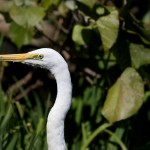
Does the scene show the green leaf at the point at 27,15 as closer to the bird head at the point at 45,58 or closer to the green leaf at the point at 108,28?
the green leaf at the point at 108,28

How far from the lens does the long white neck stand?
6.76ft

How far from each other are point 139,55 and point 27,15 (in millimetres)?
502

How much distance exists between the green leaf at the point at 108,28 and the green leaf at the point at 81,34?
32 cm

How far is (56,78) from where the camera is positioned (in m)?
2.07

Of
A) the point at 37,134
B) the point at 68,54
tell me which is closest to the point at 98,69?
the point at 68,54

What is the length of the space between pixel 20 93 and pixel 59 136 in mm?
1534

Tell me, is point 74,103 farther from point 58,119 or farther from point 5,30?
point 58,119

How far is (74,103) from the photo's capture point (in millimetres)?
3369

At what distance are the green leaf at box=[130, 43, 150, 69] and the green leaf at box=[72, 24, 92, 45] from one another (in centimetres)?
29

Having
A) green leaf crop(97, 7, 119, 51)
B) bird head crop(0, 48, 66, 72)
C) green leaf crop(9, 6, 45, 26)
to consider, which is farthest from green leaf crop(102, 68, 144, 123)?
bird head crop(0, 48, 66, 72)

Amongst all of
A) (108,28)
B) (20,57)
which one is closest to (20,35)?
(108,28)

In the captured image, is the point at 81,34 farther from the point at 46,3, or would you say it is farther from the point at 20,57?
the point at 20,57

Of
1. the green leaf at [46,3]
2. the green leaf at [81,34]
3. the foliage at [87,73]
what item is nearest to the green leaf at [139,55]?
the foliage at [87,73]

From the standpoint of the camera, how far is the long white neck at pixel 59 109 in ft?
6.76
